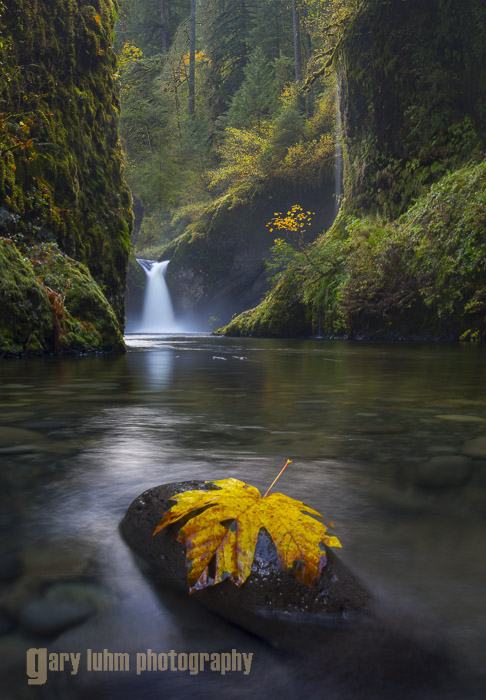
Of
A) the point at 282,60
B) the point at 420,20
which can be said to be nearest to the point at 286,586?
the point at 420,20

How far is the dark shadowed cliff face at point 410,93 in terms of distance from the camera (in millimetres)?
16250

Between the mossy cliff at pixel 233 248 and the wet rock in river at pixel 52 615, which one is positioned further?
the mossy cliff at pixel 233 248

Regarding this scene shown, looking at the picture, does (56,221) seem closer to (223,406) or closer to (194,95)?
(223,406)

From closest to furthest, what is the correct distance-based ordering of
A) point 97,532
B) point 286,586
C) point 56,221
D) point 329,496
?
1. point 286,586
2. point 97,532
3. point 329,496
4. point 56,221

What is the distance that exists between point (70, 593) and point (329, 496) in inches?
41.5

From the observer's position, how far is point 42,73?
35.4ft

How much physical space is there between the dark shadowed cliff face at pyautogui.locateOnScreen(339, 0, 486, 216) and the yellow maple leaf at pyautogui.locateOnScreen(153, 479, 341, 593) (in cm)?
1635

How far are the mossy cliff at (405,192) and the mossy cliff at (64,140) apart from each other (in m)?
7.17

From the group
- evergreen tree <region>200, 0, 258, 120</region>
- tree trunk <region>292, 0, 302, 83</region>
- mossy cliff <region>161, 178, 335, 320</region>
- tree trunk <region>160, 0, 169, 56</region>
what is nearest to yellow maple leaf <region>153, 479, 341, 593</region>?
mossy cliff <region>161, 178, 335, 320</region>

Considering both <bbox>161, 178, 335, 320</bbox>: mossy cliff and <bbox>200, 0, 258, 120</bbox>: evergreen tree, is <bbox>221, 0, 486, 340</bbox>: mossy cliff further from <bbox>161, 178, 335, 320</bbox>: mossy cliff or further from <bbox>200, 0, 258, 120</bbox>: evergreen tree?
<bbox>200, 0, 258, 120</bbox>: evergreen tree

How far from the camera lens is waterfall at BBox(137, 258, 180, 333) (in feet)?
113

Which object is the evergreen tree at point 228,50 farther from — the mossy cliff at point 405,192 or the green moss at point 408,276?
the green moss at point 408,276

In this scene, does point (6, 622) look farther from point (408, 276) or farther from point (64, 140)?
point (408, 276)

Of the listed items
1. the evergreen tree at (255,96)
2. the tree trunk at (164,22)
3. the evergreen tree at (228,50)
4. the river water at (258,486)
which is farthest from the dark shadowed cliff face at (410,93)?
the tree trunk at (164,22)
